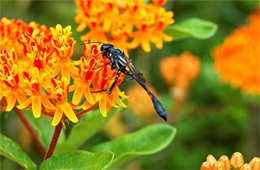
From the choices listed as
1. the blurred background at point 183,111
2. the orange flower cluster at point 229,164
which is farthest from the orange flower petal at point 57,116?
the blurred background at point 183,111

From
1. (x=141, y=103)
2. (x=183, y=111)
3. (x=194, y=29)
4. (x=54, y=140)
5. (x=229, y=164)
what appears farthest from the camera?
(x=183, y=111)

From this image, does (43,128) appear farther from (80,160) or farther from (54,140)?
(80,160)

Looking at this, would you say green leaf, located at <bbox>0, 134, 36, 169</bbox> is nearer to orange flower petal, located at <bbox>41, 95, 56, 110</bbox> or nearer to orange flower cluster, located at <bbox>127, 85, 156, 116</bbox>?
orange flower petal, located at <bbox>41, 95, 56, 110</bbox>

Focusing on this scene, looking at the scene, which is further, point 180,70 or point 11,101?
point 180,70

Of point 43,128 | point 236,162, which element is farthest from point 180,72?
point 236,162

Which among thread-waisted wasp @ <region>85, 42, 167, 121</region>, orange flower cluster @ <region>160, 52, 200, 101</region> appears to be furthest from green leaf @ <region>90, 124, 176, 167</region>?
orange flower cluster @ <region>160, 52, 200, 101</region>

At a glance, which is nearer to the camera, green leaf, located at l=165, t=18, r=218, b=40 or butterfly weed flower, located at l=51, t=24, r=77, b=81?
butterfly weed flower, located at l=51, t=24, r=77, b=81
